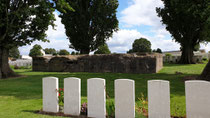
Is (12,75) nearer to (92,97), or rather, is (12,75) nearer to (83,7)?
(92,97)

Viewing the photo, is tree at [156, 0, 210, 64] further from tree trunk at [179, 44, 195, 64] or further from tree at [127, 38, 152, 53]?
tree at [127, 38, 152, 53]

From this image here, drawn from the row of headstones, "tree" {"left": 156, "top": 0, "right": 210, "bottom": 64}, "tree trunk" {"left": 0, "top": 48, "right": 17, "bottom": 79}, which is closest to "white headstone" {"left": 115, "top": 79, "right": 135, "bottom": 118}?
the row of headstones

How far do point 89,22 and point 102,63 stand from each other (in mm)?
12827

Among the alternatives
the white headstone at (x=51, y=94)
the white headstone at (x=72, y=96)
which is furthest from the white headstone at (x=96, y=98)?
the white headstone at (x=51, y=94)

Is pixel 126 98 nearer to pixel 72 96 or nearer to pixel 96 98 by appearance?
pixel 96 98

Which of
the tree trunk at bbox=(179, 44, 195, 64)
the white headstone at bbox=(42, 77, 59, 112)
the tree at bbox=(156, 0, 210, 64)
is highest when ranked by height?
the tree at bbox=(156, 0, 210, 64)

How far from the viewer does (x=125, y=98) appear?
3.81 meters

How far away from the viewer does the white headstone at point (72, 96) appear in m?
4.23

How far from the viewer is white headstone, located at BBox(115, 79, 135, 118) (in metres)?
3.75

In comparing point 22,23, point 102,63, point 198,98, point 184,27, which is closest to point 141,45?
point 184,27

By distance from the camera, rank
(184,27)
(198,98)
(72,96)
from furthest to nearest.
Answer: (184,27), (72,96), (198,98)

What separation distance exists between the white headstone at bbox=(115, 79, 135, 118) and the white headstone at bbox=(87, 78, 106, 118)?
14.4 inches

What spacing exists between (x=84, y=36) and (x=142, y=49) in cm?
4752

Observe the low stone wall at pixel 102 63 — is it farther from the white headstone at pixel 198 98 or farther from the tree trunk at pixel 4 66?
the white headstone at pixel 198 98
